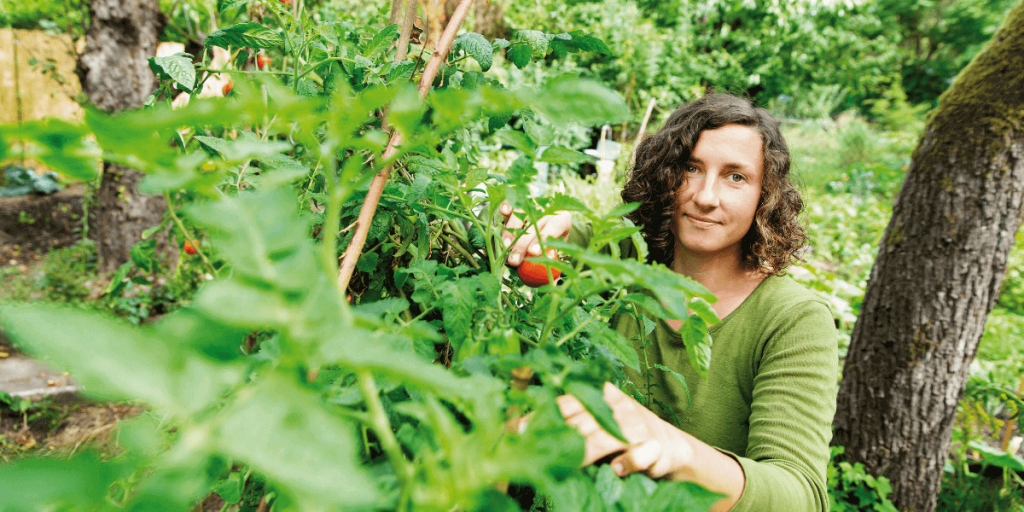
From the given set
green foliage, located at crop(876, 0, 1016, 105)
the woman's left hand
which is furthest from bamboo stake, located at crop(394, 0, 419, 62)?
green foliage, located at crop(876, 0, 1016, 105)

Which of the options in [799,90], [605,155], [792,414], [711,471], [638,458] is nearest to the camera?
[638,458]

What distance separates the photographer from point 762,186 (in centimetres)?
134

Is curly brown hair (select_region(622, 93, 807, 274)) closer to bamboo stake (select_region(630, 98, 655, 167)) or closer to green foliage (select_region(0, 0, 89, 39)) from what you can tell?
bamboo stake (select_region(630, 98, 655, 167))

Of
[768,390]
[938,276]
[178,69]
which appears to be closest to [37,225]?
[178,69]

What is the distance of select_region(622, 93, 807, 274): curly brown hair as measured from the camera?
1.34m

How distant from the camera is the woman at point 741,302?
0.89 metres

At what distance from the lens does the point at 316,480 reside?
8.4 inches

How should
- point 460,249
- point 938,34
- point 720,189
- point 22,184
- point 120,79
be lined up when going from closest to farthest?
point 460,249
point 720,189
point 120,79
point 22,184
point 938,34

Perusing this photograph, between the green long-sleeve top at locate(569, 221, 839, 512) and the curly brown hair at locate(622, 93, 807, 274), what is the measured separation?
10 centimetres

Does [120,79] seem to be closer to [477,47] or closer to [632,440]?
[477,47]

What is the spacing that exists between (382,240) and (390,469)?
0.39m

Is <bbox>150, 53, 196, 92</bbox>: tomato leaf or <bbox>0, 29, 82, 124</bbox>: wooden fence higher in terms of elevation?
<bbox>150, 53, 196, 92</bbox>: tomato leaf

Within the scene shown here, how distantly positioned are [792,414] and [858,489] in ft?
4.89

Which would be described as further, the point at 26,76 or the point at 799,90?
the point at 799,90
